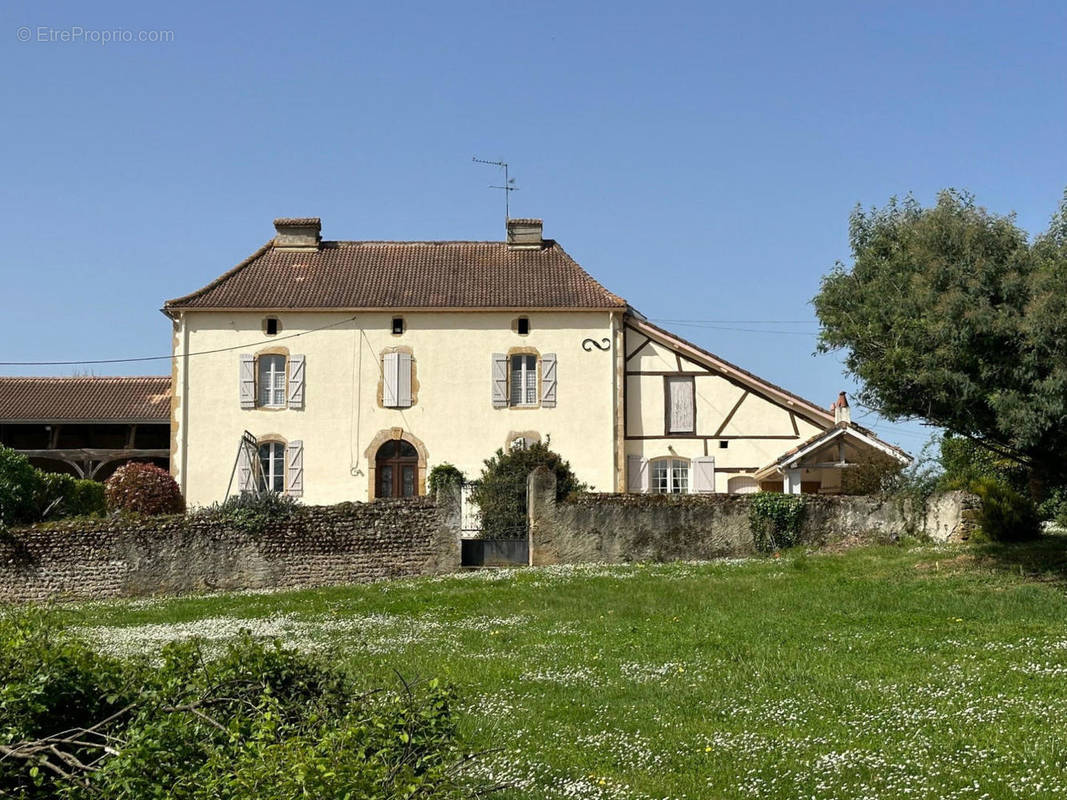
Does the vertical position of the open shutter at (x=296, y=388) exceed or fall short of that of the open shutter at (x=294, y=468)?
it exceeds it

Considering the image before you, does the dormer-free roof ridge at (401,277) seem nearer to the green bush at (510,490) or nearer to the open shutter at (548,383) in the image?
the open shutter at (548,383)

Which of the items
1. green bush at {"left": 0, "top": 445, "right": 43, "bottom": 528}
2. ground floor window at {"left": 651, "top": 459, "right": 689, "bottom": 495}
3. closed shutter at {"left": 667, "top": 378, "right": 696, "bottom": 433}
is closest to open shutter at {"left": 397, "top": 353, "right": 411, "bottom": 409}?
ground floor window at {"left": 651, "top": 459, "right": 689, "bottom": 495}

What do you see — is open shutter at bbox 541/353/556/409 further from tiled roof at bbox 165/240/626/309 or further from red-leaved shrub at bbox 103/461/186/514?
red-leaved shrub at bbox 103/461/186/514

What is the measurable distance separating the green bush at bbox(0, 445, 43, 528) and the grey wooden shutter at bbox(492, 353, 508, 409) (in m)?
11.3

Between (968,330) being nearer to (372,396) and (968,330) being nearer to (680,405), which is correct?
(680,405)

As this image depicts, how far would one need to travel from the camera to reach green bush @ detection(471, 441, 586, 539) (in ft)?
74.5

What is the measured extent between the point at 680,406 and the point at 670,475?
179 cm

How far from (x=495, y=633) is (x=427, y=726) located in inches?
337

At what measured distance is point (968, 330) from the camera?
13.6 metres

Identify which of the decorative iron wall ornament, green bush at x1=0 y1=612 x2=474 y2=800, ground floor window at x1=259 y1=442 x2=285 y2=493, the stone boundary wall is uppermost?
the decorative iron wall ornament

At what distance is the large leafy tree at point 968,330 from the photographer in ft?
43.7

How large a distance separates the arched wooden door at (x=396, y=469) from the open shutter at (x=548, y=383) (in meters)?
3.61

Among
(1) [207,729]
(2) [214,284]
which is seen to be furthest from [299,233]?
(1) [207,729]

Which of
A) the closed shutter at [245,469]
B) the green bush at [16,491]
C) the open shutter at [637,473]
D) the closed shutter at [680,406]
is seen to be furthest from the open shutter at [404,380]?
the green bush at [16,491]
